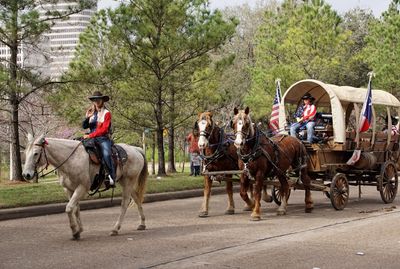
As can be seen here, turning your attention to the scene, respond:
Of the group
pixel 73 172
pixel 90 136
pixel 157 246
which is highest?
pixel 90 136

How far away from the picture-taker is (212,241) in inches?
367

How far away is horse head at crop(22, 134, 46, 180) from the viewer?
30.0 ft

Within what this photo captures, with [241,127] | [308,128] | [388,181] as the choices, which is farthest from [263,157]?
[388,181]

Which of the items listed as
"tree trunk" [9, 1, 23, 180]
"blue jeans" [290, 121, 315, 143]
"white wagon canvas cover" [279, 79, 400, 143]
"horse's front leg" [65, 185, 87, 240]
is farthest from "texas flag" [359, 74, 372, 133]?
"tree trunk" [9, 1, 23, 180]

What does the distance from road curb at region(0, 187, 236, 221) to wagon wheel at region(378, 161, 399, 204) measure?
18.5 ft

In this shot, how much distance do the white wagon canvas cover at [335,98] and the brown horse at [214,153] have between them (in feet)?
8.94

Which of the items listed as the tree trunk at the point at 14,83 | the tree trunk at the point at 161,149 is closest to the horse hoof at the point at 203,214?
the tree trunk at the point at 14,83

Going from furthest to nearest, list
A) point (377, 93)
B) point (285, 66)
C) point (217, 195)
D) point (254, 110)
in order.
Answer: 1. point (254, 110)
2. point (285, 66)
3. point (217, 195)
4. point (377, 93)

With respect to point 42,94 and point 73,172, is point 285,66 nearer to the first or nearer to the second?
point 42,94

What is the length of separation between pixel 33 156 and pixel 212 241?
3.23 meters

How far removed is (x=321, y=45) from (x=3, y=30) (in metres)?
14.9

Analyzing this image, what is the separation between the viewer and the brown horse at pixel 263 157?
1167cm

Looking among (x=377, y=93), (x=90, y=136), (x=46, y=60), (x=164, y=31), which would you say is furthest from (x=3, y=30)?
(x=377, y=93)

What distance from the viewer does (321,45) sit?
→ 27.0 meters
